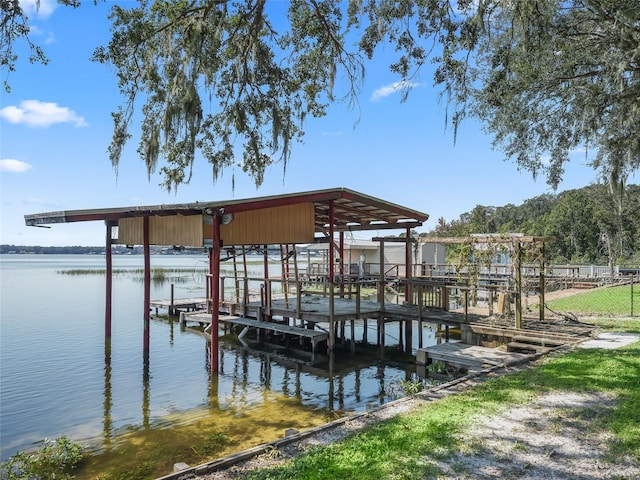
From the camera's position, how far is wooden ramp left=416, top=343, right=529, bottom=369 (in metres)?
9.33

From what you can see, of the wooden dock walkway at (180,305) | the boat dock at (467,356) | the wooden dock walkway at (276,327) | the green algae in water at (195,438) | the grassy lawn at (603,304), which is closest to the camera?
the green algae in water at (195,438)

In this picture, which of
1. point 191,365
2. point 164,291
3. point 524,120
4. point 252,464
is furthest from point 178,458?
point 164,291

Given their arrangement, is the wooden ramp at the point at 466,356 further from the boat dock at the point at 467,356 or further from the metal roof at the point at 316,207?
the metal roof at the point at 316,207

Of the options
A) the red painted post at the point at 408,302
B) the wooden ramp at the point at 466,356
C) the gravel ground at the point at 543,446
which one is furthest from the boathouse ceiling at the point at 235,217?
the gravel ground at the point at 543,446

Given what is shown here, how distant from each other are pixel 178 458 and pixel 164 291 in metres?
29.3

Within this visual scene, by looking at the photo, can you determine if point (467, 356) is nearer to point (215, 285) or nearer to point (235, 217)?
point (215, 285)

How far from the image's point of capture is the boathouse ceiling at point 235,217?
1075 centimetres

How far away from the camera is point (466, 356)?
984 centimetres

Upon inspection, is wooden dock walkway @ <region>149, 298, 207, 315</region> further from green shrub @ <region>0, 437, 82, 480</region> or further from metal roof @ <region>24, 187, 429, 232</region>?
green shrub @ <region>0, 437, 82, 480</region>

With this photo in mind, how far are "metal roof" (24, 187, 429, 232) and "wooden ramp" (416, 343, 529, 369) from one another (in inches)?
184

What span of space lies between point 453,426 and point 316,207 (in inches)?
415

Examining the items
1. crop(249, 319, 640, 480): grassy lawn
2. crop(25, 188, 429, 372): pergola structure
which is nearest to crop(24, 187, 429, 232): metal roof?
crop(25, 188, 429, 372): pergola structure

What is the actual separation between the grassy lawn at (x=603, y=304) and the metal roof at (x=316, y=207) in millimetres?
6455

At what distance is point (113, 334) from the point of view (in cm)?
1684
